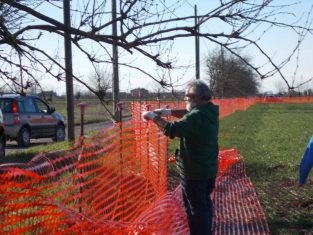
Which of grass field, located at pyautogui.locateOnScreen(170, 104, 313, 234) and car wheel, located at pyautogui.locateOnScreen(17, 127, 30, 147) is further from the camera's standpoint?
car wheel, located at pyautogui.locateOnScreen(17, 127, 30, 147)

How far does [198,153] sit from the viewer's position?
502 centimetres

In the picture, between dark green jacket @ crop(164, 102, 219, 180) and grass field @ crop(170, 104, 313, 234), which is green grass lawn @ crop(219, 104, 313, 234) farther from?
dark green jacket @ crop(164, 102, 219, 180)

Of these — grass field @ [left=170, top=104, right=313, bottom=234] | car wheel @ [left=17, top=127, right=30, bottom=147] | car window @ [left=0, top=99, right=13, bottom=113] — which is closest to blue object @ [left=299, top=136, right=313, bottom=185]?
grass field @ [left=170, top=104, right=313, bottom=234]

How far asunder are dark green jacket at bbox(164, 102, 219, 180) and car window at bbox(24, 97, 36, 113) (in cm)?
1339

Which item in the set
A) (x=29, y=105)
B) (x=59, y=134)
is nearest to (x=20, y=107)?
(x=29, y=105)

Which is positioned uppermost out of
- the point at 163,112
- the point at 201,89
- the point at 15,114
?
the point at 201,89

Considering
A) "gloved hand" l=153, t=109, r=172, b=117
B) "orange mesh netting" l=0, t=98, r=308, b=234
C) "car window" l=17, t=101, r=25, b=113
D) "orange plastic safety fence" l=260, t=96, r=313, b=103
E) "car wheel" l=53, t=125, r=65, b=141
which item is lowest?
"orange plastic safety fence" l=260, t=96, r=313, b=103

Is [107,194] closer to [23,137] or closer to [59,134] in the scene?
[23,137]

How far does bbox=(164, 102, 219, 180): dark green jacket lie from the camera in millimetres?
4852

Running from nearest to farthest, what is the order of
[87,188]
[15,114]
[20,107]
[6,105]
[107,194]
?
[87,188], [107,194], [6,105], [15,114], [20,107]

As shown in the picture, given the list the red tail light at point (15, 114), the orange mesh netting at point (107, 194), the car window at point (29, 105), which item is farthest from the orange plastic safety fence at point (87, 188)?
the car window at point (29, 105)

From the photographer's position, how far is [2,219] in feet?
10.9

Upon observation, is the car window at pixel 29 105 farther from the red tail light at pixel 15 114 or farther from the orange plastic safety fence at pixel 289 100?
the orange plastic safety fence at pixel 289 100

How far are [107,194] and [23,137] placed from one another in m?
12.5
